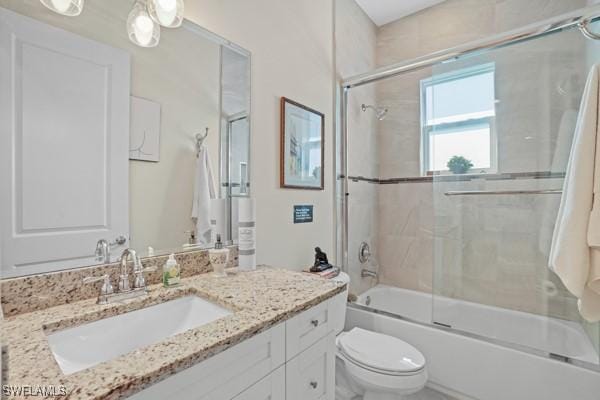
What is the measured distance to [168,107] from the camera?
1096mm

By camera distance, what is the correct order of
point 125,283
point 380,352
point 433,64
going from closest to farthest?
point 125,283, point 380,352, point 433,64

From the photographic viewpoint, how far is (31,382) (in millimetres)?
475

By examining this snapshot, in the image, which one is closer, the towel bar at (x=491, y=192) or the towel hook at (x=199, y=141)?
the towel hook at (x=199, y=141)

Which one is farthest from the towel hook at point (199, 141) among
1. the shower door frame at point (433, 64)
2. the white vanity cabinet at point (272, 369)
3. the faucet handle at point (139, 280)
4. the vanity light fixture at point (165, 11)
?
the shower door frame at point (433, 64)

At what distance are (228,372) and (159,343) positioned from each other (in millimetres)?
169

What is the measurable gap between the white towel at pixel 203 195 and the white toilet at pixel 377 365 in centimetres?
67

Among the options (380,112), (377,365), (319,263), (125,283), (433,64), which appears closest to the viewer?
(125,283)

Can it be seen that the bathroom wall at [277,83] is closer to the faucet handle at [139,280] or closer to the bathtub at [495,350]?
the faucet handle at [139,280]

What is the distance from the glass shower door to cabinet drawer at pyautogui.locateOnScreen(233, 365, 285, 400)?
4.58 feet

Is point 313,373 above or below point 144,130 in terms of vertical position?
below

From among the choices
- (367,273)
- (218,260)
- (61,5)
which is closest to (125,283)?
(218,260)

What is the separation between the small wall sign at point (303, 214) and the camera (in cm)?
169

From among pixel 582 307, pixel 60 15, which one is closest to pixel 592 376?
pixel 582 307

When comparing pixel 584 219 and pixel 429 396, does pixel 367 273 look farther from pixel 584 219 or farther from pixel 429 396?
pixel 584 219
